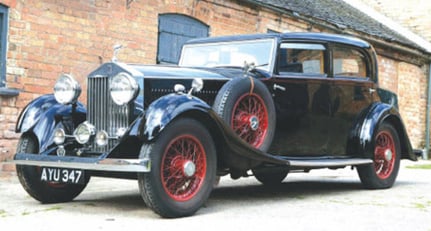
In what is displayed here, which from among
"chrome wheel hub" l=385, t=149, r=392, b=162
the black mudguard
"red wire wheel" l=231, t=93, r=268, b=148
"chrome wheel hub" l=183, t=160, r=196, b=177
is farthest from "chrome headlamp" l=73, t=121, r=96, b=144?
"chrome wheel hub" l=385, t=149, r=392, b=162

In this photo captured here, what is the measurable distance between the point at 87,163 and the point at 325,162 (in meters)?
2.65

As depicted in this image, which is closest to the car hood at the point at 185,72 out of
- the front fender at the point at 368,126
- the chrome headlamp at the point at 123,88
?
the chrome headlamp at the point at 123,88

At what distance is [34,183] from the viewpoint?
5.47 metres

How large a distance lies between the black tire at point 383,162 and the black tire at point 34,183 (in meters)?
3.29

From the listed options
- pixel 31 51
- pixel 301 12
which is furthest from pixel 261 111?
pixel 301 12

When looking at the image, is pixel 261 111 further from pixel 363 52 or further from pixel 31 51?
pixel 31 51

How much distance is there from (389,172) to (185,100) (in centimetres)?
341

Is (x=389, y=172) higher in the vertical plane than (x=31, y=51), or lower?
lower

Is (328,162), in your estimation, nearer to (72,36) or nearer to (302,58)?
(302,58)

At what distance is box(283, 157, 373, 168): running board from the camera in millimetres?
5926

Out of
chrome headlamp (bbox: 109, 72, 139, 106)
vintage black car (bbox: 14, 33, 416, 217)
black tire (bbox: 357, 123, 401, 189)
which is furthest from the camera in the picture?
black tire (bbox: 357, 123, 401, 189)

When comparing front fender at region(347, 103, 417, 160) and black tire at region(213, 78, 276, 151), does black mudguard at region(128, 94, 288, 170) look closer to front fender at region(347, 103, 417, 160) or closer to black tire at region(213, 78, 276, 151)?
black tire at region(213, 78, 276, 151)

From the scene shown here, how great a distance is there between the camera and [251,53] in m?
6.42

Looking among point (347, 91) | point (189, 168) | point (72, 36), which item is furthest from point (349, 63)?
point (72, 36)
